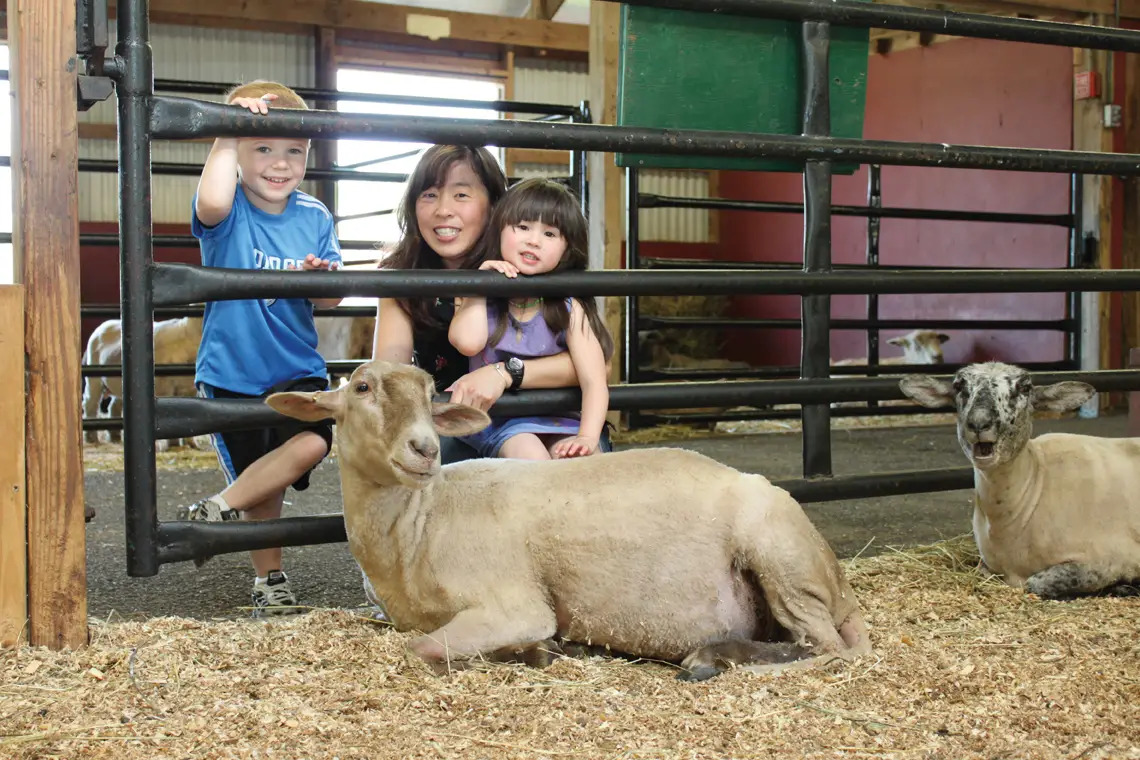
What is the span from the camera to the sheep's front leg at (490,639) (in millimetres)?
2102

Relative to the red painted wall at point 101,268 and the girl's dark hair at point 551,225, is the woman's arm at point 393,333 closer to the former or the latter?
the girl's dark hair at point 551,225

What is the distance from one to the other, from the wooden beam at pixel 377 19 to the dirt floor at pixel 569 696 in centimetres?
1031

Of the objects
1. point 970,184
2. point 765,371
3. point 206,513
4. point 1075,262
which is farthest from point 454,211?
point 970,184

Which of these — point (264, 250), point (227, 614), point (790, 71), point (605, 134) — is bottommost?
point (227, 614)

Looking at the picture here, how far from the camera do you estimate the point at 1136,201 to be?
8.70 m

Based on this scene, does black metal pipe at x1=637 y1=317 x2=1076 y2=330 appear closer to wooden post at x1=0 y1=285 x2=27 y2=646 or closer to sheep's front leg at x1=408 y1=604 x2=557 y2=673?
sheep's front leg at x1=408 y1=604 x2=557 y2=673

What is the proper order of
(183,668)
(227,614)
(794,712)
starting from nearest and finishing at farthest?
(794,712)
(183,668)
(227,614)

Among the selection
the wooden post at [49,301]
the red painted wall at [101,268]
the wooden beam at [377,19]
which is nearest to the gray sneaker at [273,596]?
the wooden post at [49,301]

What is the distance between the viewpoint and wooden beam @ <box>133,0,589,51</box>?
1178cm

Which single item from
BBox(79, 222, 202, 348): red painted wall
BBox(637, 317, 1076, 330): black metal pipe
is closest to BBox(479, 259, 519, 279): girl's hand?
BBox(637, 317, 1076, 330): black metal pipe

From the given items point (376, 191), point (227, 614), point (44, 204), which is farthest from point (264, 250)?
point (376, 191)

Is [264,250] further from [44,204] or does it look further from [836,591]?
[836,591]

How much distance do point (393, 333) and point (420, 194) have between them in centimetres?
41

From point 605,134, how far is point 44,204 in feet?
4.42
